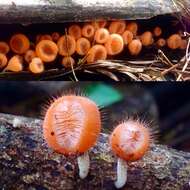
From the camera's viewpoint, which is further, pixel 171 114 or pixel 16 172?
pixel 171 114

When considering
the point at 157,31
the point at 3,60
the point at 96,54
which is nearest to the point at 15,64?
the point at 3,60

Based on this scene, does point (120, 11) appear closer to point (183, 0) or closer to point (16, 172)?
point (183, 0)

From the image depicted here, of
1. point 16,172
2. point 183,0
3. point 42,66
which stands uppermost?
point 183,0

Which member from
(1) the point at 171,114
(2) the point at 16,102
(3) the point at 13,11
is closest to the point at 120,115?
(1) the point at 171,114

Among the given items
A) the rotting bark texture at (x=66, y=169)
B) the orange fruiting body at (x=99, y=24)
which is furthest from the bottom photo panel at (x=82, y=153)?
the orange fruiting body at (x=99, y=24)

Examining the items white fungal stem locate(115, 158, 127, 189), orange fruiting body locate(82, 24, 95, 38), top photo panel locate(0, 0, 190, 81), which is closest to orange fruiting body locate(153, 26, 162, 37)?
top photo panel locate(0, 0, 190, 81)

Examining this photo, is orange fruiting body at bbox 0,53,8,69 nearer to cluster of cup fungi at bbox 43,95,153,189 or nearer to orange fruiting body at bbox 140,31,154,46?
cluster of cup fungi at bbox 43,95,153,189

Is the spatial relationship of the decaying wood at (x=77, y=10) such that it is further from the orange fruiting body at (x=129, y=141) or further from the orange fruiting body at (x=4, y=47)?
the orange fruiting body at (x=129, y=141)
